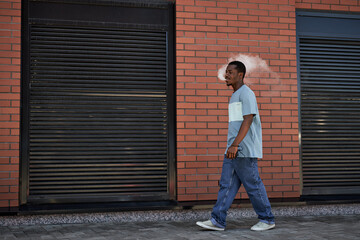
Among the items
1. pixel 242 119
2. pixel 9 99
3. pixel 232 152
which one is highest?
pixel 9 99

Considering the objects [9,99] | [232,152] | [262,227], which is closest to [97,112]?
[9,99]

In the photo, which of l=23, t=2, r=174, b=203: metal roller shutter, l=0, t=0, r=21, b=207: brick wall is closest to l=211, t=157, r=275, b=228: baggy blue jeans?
l=23, t=2, r=174, b=203: metal roller shutter

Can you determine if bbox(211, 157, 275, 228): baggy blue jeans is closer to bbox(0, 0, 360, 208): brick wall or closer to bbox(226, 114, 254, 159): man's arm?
bbox(226, 114, 254, 159): man's arm

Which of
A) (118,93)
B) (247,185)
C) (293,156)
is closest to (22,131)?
(118,93)

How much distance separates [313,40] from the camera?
6512mm

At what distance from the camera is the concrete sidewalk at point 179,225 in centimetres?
423

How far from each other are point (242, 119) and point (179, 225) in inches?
58.1

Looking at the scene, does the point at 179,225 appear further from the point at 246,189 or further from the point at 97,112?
the point at 97,112

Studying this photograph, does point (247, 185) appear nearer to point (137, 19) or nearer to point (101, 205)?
point (101, 205)

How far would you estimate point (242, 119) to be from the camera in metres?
4.55

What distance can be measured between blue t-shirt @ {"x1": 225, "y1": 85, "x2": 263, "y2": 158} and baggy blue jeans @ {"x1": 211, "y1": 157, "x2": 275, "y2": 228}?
10cm

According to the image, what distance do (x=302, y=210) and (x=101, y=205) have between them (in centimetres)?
271

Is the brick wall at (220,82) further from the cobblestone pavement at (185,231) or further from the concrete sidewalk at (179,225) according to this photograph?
the cobblestone pavement at (185,231)

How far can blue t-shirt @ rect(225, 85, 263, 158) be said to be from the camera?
449 centimetres
